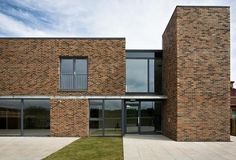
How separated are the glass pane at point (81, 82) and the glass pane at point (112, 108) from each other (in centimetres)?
176

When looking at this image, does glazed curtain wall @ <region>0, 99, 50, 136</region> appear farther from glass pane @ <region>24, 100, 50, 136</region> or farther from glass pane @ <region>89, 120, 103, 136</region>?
glass pane @ <region>89, 120, 103, 136</region>

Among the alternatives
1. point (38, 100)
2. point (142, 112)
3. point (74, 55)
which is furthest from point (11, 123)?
point (142, 112)

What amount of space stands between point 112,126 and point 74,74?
165 inches

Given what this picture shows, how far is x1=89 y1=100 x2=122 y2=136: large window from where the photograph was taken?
61.8 ft

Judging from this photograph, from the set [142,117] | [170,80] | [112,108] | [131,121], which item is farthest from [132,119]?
[170,80]

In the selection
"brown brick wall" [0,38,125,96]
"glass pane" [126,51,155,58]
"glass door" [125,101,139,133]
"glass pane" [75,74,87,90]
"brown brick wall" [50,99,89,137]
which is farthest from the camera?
"glass pane" [126,51,155,58]

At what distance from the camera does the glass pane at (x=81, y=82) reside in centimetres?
1916

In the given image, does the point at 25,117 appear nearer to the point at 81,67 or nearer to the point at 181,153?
the point at 81,67

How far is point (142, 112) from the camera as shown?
806 inches

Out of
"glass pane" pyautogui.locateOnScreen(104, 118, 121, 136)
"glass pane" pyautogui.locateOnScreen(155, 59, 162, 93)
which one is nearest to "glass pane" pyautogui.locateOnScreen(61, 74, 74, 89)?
"glass pane" pyautogui.locateOnScreen(104, 118, 121, 136)

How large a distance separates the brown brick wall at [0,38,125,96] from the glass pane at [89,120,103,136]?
6.31ft

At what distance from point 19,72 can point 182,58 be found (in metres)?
10.4

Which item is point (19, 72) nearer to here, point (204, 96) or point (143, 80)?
point (143, 80)

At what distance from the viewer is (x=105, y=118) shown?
18891 mm
